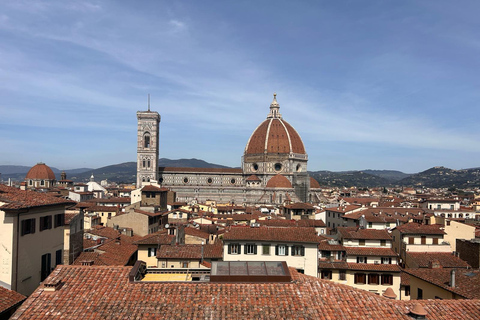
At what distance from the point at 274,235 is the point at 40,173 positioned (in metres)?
92.3

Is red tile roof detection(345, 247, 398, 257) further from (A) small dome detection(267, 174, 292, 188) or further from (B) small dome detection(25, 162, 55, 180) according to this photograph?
(B) small dome detection(25, 162, 55, 180)

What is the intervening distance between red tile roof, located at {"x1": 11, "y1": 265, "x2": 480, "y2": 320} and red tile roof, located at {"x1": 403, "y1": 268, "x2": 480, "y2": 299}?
265 inches

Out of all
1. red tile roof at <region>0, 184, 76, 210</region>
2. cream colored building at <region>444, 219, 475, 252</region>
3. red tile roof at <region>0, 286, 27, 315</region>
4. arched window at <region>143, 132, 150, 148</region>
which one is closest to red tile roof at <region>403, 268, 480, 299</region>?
red tile roof at <region>0, 286, 27, 315</region>

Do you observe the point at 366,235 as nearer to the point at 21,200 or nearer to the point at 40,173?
the point at 21,200

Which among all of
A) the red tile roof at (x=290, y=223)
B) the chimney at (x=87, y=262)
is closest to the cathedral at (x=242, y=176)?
the red tile roof at (x=290, y=223)

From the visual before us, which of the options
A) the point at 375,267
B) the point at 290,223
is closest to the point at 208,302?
the point at 375,267

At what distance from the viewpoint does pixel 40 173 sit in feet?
335

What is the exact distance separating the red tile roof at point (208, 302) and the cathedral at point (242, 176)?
95015 millimetres

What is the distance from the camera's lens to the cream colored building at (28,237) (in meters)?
14.2

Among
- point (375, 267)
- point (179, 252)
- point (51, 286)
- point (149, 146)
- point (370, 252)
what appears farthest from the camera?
point (149, 146)

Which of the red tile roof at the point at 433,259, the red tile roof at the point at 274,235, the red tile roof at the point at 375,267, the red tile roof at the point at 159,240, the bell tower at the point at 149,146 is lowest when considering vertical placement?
the red tile roof at the point at 433,259

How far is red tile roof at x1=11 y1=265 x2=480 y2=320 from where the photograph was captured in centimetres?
1049

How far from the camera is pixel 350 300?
11.3m

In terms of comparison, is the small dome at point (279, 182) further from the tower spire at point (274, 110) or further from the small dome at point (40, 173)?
the small dome at point (40, 173)
